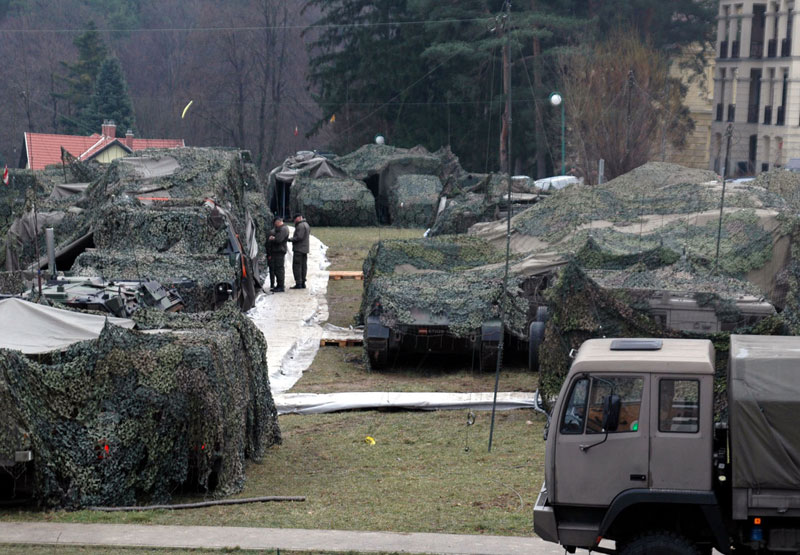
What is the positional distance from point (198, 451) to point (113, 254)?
9302 mm

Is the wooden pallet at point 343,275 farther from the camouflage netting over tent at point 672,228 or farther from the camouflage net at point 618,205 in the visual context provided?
the camouflage net at point 618,205

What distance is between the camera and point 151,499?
10.5m

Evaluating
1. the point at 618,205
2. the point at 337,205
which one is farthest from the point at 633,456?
the point at 337,205

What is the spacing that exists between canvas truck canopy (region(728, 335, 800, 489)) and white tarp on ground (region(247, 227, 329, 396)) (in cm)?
887

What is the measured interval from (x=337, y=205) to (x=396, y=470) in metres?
27.4

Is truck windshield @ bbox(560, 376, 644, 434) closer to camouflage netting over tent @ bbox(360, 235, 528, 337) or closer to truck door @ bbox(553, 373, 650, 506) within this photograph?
truck door @ bbox(553, 373, 650, 506)

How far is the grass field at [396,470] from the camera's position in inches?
387

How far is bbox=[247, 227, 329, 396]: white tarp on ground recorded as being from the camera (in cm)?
1722

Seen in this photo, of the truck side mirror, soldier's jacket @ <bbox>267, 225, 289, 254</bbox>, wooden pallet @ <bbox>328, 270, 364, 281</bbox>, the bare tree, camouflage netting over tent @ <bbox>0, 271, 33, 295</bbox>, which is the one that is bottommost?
wooden pallet @ <bbox>328, 270, 364, 281</bbox>

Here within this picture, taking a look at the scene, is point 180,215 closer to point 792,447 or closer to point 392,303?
point 392,303

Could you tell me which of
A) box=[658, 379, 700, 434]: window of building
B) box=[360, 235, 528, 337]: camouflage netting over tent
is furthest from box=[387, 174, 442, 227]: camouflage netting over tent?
box=[658, 379, 700, 434]: window of building

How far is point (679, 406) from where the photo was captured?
7965mm

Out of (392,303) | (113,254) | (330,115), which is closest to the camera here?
(392,303)

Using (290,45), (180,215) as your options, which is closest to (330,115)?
(290,45)
